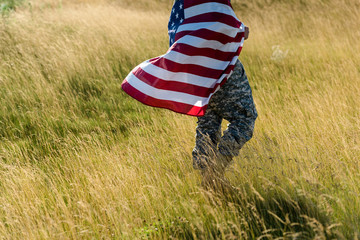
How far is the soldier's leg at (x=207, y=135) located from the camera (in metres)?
2.66

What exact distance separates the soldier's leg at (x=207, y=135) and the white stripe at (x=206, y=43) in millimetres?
390

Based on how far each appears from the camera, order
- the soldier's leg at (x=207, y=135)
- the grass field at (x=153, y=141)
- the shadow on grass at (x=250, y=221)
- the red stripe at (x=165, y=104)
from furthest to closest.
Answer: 1. the soldier's leg at (x=207, y=135)
2. the red stripe at (x=165, y=104)
3. the grass field at (x=153, y=141)
4. the shadow on grass at (x=250, y=221)

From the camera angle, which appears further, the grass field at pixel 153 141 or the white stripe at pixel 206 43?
the white stripe at pixel 206 43

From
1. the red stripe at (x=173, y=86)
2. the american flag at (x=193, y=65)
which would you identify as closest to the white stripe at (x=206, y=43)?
the american flag at (x=193, y=65)

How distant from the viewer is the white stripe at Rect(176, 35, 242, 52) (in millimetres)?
2432

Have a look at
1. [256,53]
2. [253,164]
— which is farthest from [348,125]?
[256,53]

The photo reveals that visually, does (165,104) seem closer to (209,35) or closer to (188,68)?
(188,68)

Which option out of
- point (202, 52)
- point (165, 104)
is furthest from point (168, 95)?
point (202, 52)

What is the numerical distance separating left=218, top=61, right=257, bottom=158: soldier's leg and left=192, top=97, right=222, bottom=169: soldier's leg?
135mm

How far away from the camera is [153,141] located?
384cm

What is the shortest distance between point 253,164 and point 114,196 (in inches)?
44.1

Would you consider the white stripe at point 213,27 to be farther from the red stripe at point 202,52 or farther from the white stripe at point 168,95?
the white stripe at point 168,95

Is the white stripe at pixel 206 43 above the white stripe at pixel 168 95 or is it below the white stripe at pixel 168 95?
above

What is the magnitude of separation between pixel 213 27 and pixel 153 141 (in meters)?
1.76
